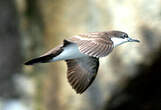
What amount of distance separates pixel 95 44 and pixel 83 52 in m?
0.18

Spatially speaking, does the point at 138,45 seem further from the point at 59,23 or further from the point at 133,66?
the point at 59,23

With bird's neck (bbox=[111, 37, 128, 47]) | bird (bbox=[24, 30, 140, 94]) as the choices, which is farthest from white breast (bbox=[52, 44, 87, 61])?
bird's neck (bbox=[111, 37, 128, 47])

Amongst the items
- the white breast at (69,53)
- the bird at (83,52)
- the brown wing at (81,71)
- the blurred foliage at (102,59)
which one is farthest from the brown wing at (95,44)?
the blurred foliage at (102,59)

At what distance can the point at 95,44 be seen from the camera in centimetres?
341

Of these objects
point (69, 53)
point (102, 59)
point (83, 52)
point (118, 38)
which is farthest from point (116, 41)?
point (102, 59)

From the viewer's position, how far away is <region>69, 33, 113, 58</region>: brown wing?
129 inches

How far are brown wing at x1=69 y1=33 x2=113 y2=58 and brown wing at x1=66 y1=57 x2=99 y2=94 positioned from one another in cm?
A: 49

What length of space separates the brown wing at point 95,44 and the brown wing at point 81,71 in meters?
0.49

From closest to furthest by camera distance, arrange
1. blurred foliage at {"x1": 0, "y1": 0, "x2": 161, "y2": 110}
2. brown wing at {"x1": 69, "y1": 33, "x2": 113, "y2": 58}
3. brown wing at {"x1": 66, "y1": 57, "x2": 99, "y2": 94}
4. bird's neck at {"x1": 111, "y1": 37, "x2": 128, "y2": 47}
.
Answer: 1. brown wing at {"x1": 69, "y1": 33, "x2": 113, "y2": 58}
2. bird's neck at {"x1": 111, "y1": 37, "x2": 128, "y2": 47}
3. brown wing at {"x1": 66, "y1": 57, "x2": 99, "y2": 94}
4. blurred foliage at {"x1": 0, "y1": 0, "x2": 161, "y2": 110}

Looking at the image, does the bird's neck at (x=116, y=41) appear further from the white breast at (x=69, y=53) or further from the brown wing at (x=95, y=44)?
the white breast at (x=69, y=53)

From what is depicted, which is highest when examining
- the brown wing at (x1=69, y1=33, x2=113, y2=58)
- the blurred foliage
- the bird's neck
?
the brown wing at (x1=69, y1=33, x2=113, y2=58)

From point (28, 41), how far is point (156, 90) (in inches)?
75.9

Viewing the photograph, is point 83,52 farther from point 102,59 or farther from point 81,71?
point 102,59

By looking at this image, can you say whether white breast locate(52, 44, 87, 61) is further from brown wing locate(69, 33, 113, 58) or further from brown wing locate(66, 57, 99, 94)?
brown wing locate(66, 57, 99, 94)
